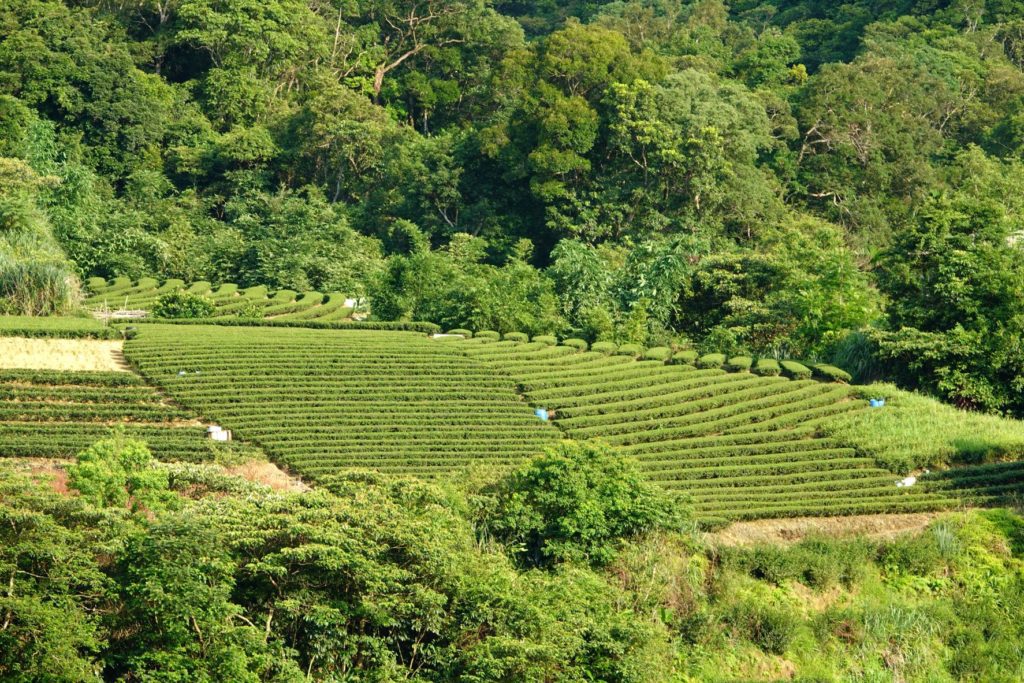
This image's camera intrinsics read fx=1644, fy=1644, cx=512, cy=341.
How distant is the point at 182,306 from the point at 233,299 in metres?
3.98

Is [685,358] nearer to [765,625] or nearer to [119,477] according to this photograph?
[765,625]

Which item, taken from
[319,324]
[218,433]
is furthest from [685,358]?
[218,433]

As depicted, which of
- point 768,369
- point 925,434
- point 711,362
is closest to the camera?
point 925,434

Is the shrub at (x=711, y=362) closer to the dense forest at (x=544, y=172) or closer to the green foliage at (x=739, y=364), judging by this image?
the green foliage at (x=739, y=364)

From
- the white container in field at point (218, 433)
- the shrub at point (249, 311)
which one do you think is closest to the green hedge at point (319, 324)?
the shrub at point (249, 311)

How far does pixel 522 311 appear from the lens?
56.8 m

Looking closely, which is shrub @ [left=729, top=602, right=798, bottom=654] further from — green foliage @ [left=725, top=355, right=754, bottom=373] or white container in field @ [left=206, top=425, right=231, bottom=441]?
green foliage @ [left=725, top=355, right=754, bottom=373]

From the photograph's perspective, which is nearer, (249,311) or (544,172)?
(249,311)

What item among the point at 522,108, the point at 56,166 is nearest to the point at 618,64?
the point at 522,108

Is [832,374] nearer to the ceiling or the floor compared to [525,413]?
nearer to the ceiling

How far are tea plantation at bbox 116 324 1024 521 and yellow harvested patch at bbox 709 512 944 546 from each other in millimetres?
305

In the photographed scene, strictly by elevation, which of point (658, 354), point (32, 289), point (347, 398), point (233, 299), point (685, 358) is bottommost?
point (233, 299)

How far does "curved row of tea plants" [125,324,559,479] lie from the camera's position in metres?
42.2

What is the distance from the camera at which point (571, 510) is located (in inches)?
1481
